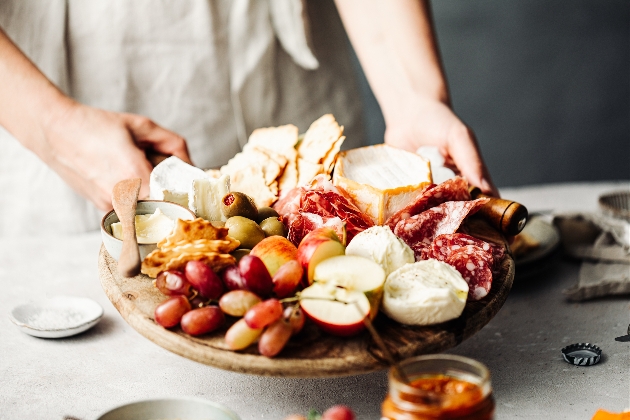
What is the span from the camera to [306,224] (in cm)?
115

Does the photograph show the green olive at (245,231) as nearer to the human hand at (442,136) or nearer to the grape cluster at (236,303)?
the grape cluster at (236,303)

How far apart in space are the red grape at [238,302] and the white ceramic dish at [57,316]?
0.49 metres

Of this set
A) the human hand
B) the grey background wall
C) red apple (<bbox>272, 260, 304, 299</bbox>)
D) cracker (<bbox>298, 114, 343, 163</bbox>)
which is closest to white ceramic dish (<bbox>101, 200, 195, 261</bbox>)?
red apple (<bbox>272, 260, 304, 299</bbox>)

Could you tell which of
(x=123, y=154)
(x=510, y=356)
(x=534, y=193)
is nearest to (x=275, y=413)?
(x=510, y=356)

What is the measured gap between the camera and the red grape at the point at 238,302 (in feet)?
2.88

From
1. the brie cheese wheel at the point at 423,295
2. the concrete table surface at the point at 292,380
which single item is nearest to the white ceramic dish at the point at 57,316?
the concrete table surface at the point at 292,380

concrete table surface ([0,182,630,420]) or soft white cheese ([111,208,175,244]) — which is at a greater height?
soft white cheese ([111,208,175,244])

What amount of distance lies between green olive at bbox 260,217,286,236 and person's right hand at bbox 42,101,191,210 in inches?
12.6

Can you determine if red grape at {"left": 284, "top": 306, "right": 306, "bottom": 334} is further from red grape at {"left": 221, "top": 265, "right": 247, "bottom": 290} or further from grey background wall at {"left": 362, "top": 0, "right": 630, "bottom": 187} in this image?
grey background wall at {"left": 362, "top": 0, "right": 630, "bottom": 187}

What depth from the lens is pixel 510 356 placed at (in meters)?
1.16

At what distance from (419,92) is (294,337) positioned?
1.07 meters

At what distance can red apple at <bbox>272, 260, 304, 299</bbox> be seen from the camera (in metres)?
0.91

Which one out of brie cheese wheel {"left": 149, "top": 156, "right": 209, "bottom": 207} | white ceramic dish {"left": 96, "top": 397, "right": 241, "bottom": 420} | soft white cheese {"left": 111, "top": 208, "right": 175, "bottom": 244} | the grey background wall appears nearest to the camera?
white ceramic dish {"left": 96, "top": 397, "right": 241, "bottom": 420}

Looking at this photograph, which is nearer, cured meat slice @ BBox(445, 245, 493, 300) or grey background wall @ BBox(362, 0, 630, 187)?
cured meat slice @ BBox(445, 245, 493, 300)
